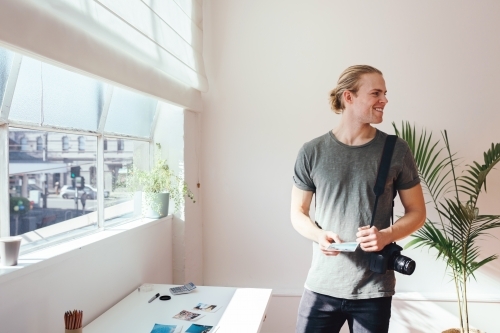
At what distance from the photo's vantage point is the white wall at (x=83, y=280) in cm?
166

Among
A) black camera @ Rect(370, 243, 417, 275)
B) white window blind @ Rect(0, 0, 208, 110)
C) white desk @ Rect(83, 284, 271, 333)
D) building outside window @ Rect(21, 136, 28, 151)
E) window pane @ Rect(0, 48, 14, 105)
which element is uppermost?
white window blind @ Rect(0, 0, 208, 110)

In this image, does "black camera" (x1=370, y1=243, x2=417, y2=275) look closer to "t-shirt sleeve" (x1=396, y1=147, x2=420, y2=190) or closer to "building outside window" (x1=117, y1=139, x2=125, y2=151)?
"t-shirt sleeve" (x1=396, y1=147, x2=420, y2=190)

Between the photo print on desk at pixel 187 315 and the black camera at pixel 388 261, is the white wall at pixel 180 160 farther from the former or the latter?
the black camera at pixel 388 261

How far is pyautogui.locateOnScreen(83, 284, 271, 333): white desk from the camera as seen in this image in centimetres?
202

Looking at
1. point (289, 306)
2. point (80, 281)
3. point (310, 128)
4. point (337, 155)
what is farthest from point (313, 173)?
point (289, 306)

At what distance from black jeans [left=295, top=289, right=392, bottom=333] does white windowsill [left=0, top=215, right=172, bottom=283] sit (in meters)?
1.03

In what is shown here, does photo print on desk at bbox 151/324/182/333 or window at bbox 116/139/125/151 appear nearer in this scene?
photo print on desk at bbox 151/324/182/333

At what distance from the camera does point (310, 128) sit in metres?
3.60

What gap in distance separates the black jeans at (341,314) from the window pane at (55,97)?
144 centimetres

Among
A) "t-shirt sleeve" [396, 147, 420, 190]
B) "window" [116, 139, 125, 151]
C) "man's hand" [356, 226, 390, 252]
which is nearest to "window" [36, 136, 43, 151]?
"window" [116, 139, 125, 151]

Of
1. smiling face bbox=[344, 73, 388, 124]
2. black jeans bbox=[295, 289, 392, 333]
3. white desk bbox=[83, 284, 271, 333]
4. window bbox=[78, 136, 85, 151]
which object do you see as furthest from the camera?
window bbox=[78, 136, 85, 151]

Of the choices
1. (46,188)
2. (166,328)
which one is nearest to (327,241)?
(166,328)

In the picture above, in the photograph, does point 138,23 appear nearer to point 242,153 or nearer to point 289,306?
point 242,153

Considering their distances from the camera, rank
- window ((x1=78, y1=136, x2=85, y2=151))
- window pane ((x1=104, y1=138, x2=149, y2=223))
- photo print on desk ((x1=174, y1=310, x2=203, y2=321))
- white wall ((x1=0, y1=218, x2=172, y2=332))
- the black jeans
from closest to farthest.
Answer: white wall ((x1=0, y1=218, x2=172, y2=332)), the black jeans, photo print on desk ((x1=174, y1=310, x2=203, y2=321)), window ((x1=78, y1=136, x2=85, y2=151)), window pane ((x1=104, y1=138, x2=149, y2=223))
